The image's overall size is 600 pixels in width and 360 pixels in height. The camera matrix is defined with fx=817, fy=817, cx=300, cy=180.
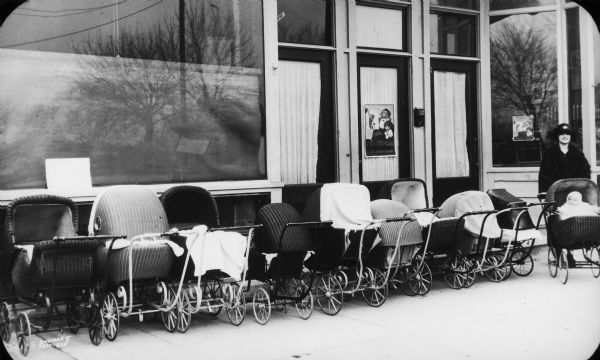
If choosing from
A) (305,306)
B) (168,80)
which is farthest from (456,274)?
(168,80)

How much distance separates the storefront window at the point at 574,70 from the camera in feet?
46.9

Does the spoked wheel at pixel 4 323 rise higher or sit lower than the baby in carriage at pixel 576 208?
lower

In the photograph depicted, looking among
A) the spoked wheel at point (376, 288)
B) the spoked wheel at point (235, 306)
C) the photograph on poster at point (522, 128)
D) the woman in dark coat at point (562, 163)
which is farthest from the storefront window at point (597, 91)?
the spoked wheel at point (235, 306)

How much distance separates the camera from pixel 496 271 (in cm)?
1142

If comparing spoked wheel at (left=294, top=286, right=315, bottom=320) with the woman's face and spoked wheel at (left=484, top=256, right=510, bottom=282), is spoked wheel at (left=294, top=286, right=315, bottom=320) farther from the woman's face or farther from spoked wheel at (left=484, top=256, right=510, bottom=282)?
the woman's face

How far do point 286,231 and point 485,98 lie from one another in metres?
6.83

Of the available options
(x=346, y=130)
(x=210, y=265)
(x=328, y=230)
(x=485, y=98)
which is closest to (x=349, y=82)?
(x=346, y=130)

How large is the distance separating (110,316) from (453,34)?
867 centimetres

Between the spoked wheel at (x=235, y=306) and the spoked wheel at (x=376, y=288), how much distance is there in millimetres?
1583

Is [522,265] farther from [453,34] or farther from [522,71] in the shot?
[453,34]

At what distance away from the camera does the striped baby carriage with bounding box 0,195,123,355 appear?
7.58 m

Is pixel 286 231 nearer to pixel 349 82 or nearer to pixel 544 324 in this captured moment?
pixel 544 324

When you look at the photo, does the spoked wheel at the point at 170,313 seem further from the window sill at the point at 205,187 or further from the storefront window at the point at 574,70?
the storefront window at the point at 574,70

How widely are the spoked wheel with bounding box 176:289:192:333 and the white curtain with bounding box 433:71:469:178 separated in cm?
663
